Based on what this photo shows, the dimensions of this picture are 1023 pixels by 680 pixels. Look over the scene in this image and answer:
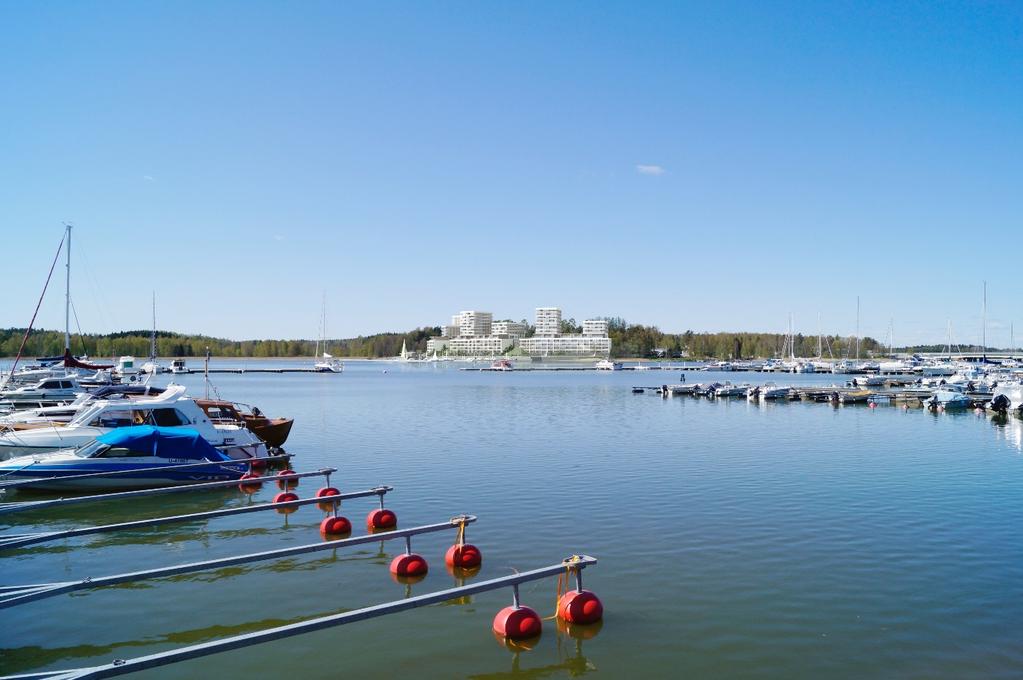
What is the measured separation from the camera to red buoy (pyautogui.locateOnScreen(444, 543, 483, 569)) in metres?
15.6

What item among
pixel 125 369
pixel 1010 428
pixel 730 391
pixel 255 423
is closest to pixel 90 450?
pixel 255 423

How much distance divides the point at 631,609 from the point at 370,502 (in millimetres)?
11988

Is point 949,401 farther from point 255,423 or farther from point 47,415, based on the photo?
point 47,415

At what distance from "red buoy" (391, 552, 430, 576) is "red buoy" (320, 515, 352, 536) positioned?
13.4ft

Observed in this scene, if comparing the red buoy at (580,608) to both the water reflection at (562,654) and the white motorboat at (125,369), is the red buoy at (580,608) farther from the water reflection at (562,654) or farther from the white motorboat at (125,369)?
the white motorboat at (125,369)

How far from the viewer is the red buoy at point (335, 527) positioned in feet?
62.5

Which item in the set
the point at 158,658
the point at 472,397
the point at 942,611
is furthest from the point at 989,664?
the point at 472,397

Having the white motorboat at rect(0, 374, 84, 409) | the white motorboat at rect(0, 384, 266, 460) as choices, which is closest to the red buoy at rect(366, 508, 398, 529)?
the white motorboat at rect(0, 384, 266, 460)

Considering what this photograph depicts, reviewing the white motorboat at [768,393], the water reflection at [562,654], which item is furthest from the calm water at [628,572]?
the white motorboat at [768,393]

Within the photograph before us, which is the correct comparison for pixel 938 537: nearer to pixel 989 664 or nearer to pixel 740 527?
pixel 740 527

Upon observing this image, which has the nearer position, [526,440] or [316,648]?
[316,648]

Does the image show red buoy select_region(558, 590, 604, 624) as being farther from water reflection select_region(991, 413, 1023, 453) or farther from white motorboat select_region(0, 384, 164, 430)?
water reflection select_region(991, 413, 1023, 453)

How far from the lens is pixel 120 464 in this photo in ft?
77.8

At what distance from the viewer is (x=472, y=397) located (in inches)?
3393
